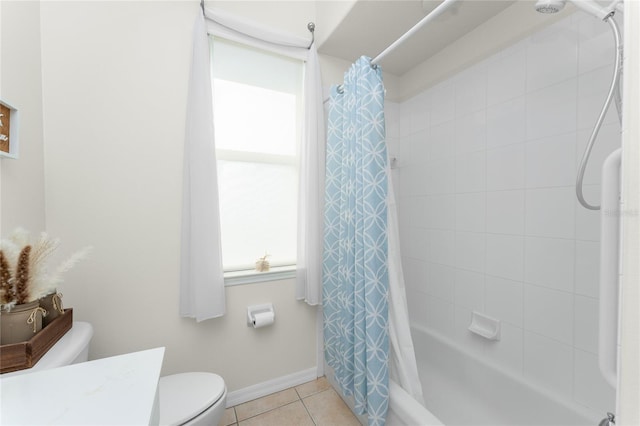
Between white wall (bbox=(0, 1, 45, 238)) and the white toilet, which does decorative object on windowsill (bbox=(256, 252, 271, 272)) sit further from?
white wall (bbox=(0, 1, 45, 238))

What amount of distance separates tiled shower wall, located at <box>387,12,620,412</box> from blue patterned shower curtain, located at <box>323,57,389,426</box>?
0.77m

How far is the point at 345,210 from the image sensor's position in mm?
1358

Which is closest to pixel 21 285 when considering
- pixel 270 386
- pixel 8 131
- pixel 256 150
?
pixel 8 131

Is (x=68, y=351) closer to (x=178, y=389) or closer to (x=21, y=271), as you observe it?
(x=21, y=271)

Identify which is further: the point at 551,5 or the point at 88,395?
the point at 551,5

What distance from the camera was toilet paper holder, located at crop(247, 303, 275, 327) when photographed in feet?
4.86

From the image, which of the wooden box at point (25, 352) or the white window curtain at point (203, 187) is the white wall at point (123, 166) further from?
the wooden box at point (25, 352)

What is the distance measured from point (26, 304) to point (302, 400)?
4.57 feet

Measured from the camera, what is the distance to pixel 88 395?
0.53m

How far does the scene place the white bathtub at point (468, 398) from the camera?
1.06m

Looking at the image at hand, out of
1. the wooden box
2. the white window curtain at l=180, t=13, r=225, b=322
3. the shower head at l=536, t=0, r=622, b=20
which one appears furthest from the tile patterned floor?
the shower head at l=536, t=0, r=622, b=20

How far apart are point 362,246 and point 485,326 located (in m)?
0.97

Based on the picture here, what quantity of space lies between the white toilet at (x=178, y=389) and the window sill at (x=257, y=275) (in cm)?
48

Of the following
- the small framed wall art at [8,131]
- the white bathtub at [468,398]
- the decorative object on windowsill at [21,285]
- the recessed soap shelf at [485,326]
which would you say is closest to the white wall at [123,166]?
the small framed wall art at [8,131]
